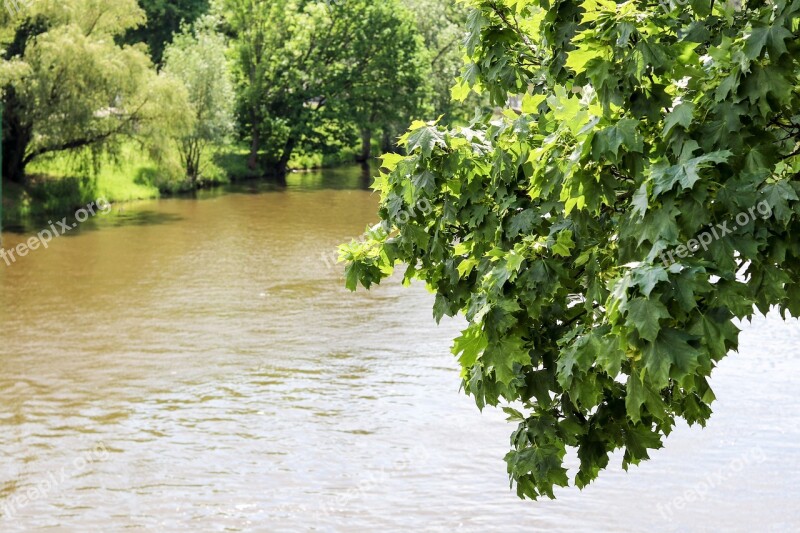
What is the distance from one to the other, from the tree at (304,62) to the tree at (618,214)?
43.1 metres

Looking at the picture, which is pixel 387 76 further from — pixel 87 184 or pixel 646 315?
pixel 646 315

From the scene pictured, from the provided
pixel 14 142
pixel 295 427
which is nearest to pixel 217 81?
pixel 14 142

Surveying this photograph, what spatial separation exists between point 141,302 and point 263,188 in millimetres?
23061

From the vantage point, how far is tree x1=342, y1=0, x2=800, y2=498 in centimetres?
421

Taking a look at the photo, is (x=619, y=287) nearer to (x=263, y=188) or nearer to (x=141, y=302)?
(x=141, y=302)

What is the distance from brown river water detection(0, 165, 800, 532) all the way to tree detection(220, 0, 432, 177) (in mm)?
27871

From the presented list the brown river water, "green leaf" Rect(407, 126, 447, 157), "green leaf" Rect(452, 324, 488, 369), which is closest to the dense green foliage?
the brown river water

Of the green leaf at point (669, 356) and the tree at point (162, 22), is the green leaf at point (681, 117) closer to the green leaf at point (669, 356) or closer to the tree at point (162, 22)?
the green leaf at point (669, 356)

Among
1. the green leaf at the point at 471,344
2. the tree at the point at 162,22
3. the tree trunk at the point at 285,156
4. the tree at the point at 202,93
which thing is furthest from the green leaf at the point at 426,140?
the tree at the point at 162,22

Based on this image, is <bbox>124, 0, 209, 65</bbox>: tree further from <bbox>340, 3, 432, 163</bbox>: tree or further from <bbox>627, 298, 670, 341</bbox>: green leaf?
<bbox>627, 298, 670, 341</bbox>: green leaf

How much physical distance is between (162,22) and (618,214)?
55.3 meters

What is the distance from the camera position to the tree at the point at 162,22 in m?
56.5

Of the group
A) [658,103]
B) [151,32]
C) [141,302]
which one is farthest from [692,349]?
[151,32]

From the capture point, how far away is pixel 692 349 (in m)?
3.94
